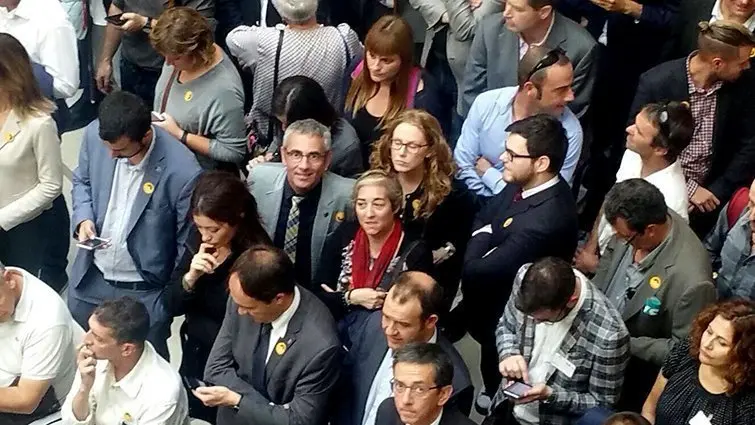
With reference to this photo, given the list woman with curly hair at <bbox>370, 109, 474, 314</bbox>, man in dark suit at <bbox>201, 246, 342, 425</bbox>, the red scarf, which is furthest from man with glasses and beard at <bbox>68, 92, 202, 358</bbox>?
woman with curly hair at <bbox>370, 109, 474, 314</bbox>

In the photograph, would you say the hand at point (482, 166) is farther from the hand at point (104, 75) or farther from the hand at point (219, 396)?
the hand at point (104, 75)

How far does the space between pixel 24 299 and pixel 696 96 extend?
111 inches

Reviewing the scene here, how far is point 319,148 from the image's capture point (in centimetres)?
411

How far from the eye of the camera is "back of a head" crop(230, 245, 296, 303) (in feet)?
11.8

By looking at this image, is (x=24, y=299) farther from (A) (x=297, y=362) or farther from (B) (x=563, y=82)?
(B) (x=563, y=82)

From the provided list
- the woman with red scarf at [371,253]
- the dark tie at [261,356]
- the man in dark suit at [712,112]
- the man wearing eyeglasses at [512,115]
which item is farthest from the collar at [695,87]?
the dark tie at [261,356]

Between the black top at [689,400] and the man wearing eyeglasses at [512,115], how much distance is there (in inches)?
44.3

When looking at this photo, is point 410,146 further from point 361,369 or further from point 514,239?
point 361,369

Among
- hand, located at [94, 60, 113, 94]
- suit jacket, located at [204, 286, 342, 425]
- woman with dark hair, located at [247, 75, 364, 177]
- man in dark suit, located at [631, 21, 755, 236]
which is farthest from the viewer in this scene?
hand, located at [94, 60, 113, 94]

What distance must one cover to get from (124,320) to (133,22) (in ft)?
6.80

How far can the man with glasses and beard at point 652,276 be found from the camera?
12.0 ft

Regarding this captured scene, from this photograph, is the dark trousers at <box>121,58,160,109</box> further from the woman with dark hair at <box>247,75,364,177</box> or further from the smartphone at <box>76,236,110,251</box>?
the smartphone at <box>76,236,110,251</box>

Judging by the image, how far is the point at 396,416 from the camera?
11.5 ft

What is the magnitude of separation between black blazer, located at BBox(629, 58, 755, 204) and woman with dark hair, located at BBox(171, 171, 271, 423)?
1.82 m
